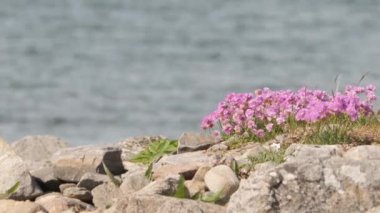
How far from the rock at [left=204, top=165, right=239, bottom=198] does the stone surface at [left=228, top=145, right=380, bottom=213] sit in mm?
784

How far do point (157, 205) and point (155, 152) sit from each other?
2.56m

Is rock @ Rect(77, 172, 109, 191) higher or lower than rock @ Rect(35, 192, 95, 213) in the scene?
higher

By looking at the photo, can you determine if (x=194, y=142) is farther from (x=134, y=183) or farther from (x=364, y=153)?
(x=364, y=153)

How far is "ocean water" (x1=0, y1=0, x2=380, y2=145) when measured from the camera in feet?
90.0

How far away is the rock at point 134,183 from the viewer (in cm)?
1109

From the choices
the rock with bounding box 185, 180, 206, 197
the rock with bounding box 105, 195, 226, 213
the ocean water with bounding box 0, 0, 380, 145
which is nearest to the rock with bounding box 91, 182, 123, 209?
the rock with bounding box 185, 180, 206, 197

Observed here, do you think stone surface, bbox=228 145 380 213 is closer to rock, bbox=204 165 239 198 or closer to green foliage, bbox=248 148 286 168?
rock, bbox=204 165 239 198

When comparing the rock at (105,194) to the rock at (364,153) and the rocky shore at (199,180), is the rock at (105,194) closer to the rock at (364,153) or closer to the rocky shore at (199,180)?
the rocky shore at (199,180)

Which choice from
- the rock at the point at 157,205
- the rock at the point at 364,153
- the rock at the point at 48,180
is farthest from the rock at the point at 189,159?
the rock at the point at 157,205

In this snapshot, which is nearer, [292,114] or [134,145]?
[292,114]

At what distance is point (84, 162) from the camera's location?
468 inches

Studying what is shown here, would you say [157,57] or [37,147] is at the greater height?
[37,147]

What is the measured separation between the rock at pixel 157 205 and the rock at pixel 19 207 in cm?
106

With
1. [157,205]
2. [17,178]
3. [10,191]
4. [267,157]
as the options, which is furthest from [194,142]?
[157,205]
